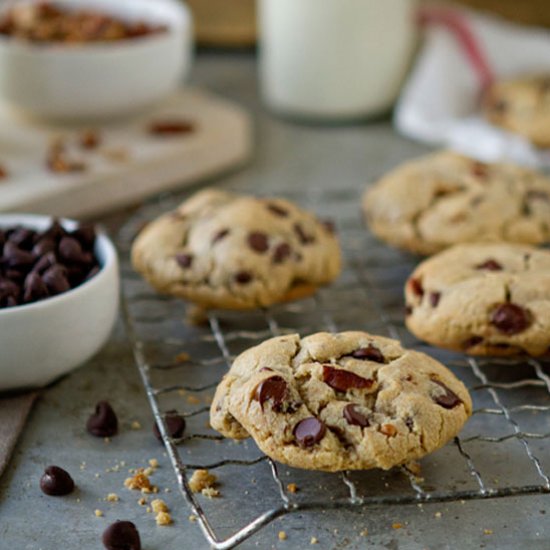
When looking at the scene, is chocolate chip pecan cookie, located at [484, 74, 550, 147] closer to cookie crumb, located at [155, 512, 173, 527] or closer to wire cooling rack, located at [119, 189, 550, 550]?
wire cooling rack, located at [119, 189, 550, 550]

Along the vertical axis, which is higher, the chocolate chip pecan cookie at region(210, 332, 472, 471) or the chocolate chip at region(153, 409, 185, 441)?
the chocolate chip pecan cookie at region(210, 332, 472, 471)

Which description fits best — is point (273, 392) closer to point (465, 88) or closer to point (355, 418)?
point (355, 418)

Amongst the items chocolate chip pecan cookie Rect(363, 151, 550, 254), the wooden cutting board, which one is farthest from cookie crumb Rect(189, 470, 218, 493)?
the wooden cutting board

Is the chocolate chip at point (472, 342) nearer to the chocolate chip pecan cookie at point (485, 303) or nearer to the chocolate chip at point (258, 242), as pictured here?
the chocolate chip pecan cookie at point (485, 303)

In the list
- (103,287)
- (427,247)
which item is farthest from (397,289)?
(103,287)

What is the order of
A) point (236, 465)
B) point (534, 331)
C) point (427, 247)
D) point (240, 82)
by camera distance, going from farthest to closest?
point (240, 82) → point (427, 247) → point (534, 331) → point (236, 465)

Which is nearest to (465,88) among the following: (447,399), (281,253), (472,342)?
(281,253)

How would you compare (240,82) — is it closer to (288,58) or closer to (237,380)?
(288,58)
